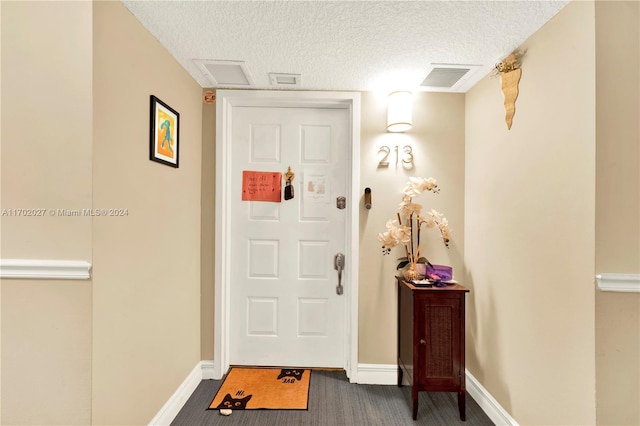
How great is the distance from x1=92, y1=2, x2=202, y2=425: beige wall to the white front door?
44 cm

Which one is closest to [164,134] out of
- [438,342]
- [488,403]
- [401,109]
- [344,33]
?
[344,33]

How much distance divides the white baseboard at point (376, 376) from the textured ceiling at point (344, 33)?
216 centimetres

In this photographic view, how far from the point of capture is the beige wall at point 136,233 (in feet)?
4.05

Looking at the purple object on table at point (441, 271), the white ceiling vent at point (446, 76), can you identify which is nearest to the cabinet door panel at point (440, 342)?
the purple object on table at point (441, 271)

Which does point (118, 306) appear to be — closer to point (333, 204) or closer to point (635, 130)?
point (333, 204)

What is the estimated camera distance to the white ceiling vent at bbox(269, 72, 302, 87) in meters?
1.99

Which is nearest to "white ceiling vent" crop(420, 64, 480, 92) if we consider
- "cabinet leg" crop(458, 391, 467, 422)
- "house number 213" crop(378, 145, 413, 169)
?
"house number 213" crop(378, 145, 413, 169)

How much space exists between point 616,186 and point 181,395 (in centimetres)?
262

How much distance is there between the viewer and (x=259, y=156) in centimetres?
233

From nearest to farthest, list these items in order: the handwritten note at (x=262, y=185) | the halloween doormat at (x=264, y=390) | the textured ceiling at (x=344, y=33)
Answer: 1. the textured ceiling at (x=344, y=33)
2. the halloween doormat at (x=264, y=390)
3. the handwritten note at (x=262, y=185)

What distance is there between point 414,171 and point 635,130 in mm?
1188

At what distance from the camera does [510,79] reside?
1661 mm

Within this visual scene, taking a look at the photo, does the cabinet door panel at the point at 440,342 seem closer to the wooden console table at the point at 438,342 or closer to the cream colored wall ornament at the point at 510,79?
the wooden console table at the point at 438,342

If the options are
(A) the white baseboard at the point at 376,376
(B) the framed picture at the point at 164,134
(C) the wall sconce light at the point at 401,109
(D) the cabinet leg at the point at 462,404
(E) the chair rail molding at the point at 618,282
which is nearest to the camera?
(E) the chair rail molding at the point at 618,282
